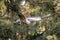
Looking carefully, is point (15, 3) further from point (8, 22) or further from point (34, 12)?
point (34, 12)

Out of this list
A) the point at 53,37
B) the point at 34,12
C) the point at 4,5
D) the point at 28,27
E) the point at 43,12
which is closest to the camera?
the point at 53,37

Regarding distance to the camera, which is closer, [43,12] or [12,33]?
[12,33]

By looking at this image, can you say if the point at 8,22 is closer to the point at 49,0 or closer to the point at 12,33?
the point at 12,33

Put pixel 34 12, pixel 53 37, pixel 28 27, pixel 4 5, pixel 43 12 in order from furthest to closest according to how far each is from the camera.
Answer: pixel 34 12
pixel 43 12
pixel 28 27
pixel 4 5
pixel 53 37

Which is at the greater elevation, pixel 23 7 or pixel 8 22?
pixel 23 7

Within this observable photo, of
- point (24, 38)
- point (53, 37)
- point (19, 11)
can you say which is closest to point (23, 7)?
point (19, 11)

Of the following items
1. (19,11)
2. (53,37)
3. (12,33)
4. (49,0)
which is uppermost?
(49,0)

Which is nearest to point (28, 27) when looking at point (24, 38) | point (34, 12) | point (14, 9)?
point (24, 38)
